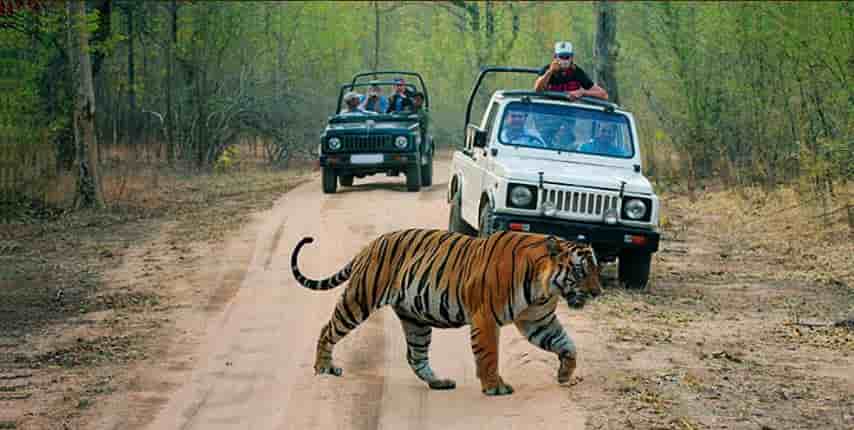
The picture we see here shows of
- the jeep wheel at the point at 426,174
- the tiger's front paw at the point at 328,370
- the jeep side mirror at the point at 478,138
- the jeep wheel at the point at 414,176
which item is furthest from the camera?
the jeep wheel at the point at 426,174

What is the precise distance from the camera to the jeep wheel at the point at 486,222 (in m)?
11.3

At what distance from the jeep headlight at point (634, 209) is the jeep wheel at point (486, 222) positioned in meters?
1.17

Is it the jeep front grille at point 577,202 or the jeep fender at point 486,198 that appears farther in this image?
the jeep fender at point 486,198

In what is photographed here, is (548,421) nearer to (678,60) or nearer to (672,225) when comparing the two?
(672,225)

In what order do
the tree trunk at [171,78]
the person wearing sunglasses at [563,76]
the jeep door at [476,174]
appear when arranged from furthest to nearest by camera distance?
the tree trunk at [171,78], the person wearing sunglasses at [563,76], the jeep door at [476,174]

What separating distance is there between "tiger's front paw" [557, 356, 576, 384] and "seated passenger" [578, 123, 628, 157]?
4847mm

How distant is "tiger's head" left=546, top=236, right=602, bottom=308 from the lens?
278 inches

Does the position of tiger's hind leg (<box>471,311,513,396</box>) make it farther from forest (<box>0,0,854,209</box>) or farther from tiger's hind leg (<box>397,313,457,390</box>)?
forest (<box>0,0,854,209</box>)

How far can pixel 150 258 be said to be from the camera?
14.3 meters

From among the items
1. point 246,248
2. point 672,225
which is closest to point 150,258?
point 246,248

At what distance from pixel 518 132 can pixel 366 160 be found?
25.9ft

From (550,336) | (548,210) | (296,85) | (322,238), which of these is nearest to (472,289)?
(550,336)

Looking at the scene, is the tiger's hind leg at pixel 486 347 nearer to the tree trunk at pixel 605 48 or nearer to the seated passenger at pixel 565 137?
the seated passenger at pixel 565 137

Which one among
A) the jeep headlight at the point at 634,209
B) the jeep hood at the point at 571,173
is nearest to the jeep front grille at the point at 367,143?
the jeep hood at the point at 571,173
